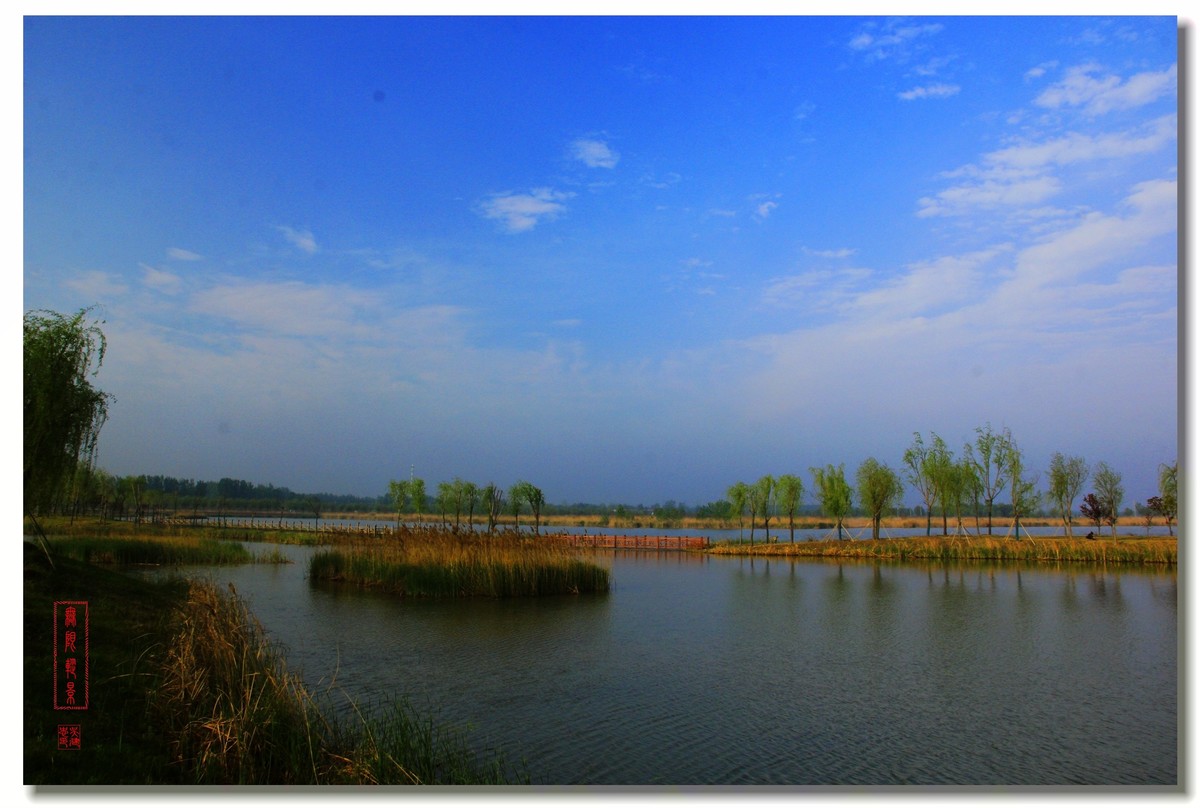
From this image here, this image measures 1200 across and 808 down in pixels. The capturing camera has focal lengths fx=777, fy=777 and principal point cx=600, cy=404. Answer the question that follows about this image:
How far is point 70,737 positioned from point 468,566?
40.3 feet

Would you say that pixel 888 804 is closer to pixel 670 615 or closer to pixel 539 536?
pixel 670 615

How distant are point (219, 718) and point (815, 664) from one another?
7877 millimetres

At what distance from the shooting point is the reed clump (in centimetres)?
1773

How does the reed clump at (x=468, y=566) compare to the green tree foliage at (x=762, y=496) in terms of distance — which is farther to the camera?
the green tree foliage at (x=762, y=496)

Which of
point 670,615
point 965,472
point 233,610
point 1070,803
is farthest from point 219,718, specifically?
point 965,472

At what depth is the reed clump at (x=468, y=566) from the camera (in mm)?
17734

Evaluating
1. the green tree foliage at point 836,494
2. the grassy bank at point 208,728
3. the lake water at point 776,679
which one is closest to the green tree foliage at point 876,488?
the green tree foliage at point 836,494

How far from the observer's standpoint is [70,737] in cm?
569

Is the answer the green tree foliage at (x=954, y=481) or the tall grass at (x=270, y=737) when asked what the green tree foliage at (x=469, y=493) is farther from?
the tall grass at (x=270, y=737)

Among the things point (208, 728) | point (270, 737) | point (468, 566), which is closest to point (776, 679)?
point (270, 737)

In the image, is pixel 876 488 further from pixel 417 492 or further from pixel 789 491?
pixel 417 492

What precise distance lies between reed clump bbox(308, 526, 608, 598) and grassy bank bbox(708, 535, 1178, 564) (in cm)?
1732

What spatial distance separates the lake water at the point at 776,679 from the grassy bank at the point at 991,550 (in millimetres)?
10291

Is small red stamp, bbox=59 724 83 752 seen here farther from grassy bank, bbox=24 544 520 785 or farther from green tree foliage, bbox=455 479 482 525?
green tree foliage, bbox=455 479 482 525
